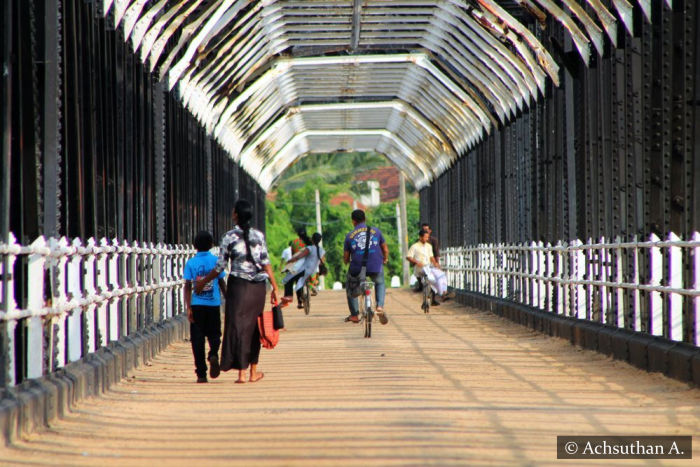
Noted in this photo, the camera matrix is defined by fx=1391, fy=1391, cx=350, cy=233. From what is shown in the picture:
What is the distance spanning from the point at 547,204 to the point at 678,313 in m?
7.60

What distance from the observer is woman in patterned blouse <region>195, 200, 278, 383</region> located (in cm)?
1050

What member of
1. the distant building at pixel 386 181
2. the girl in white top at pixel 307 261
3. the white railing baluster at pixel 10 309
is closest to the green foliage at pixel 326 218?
the distant building at pixel 386 181

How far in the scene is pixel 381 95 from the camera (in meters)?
29.2

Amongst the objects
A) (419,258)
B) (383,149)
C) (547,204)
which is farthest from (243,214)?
(383,149)

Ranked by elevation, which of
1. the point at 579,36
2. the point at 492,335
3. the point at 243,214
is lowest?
the point at 492,335

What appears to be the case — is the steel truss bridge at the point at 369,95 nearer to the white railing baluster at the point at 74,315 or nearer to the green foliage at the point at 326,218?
the white railing baluster at the point at 74,315

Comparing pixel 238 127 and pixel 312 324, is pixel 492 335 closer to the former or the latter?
pixel 312 324

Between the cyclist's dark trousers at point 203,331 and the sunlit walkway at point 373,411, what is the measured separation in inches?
7.4

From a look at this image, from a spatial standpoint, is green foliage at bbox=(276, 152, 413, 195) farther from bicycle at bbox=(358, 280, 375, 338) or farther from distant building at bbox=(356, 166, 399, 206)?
bicycle at bbox=(358, 280, 375, 338)

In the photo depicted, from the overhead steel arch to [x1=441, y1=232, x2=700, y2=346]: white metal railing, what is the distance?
2.09 metres

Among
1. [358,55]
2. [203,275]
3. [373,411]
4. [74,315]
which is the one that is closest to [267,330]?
[203,275]

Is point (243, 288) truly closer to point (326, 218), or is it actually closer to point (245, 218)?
point (245, 218)

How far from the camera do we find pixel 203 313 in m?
11.0

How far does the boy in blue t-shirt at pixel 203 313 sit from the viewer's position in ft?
35.4
